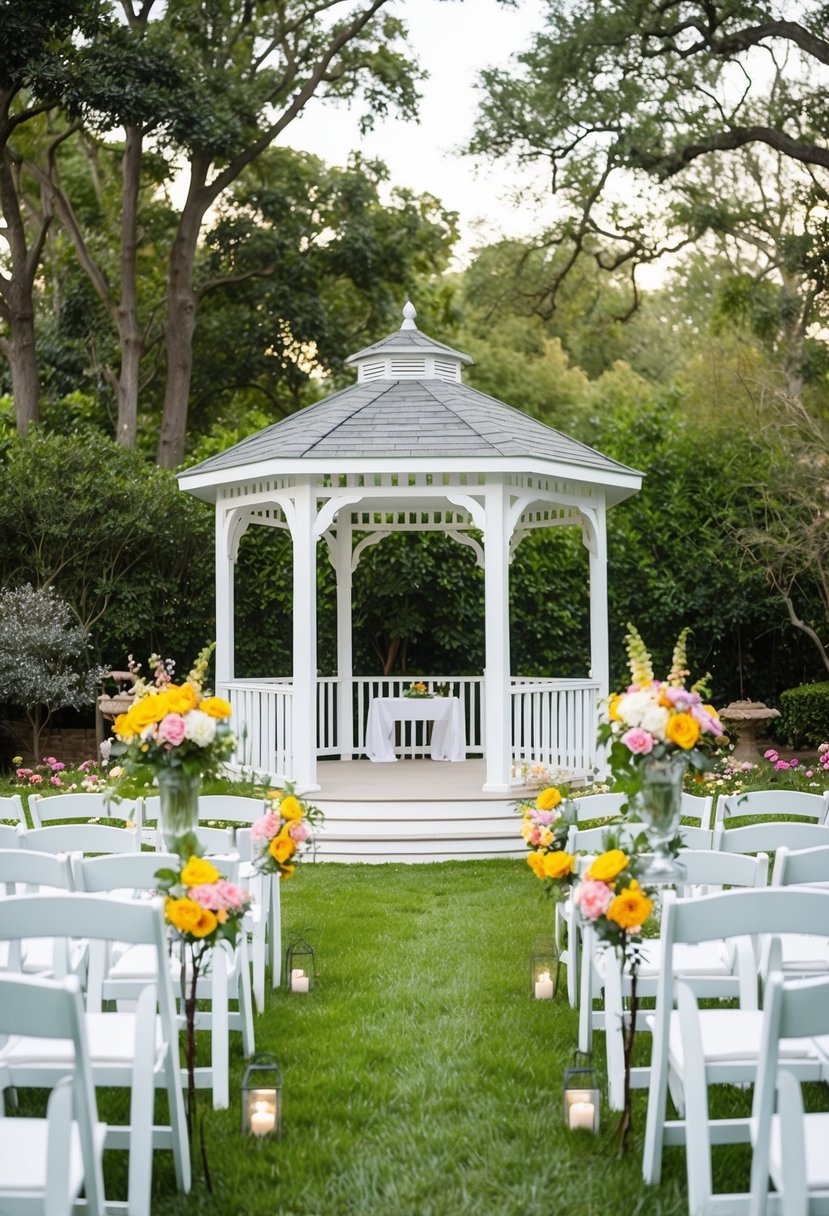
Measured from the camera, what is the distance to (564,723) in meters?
12.0

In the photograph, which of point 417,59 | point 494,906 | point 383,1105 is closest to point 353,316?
point 417,59

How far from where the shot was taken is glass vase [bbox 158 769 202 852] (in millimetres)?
4441

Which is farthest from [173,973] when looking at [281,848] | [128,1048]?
[128,1048]

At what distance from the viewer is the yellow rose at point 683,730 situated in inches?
159

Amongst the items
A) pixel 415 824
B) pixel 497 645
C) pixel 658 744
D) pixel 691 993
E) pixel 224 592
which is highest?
pixel 224 592

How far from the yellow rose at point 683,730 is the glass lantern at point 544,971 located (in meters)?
2.39

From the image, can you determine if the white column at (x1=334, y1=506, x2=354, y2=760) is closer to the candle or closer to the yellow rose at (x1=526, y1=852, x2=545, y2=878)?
the yellow rose at (x1=526, y1=852, x2=545, y2=878)

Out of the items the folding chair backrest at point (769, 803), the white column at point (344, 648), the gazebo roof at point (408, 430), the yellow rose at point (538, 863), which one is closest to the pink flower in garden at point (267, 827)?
the yellow rose at point (538, 863)

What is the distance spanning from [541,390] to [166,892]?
2965 cm

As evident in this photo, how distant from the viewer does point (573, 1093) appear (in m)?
4.25

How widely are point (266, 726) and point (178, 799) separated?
7.22m

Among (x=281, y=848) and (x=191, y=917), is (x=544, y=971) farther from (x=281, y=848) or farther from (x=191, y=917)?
(x=191, y=917)

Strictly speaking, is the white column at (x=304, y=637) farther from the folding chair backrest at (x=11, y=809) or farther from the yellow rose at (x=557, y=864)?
the yellow rose at (x=557, y=864)

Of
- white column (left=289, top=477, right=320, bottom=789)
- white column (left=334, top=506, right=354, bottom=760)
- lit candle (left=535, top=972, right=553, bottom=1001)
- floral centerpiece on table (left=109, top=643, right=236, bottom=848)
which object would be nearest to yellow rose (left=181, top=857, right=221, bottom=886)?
floral centerpiece on table (left=109, top=643, right=236, bottom=848)
